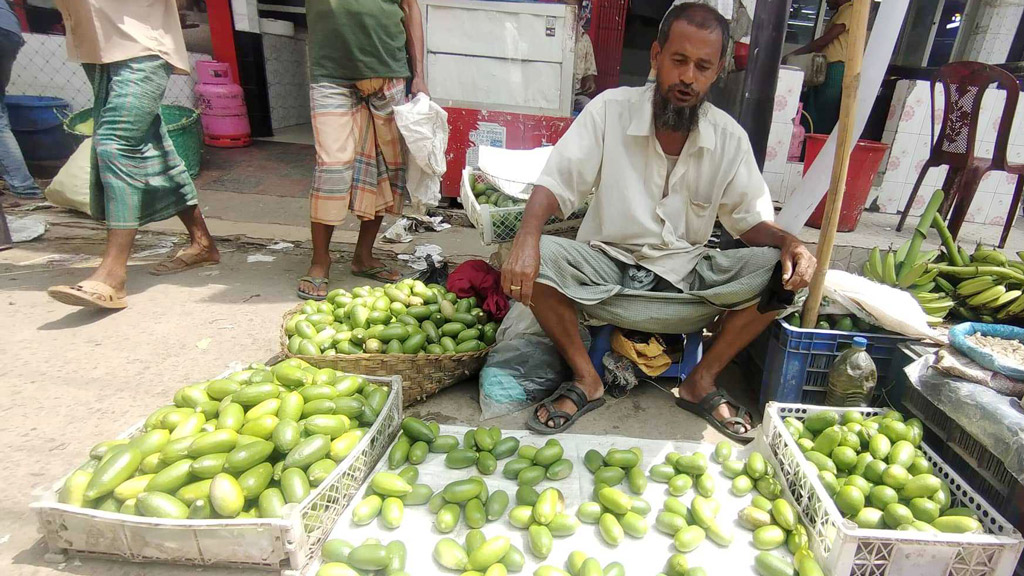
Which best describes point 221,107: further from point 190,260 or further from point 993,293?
point 993,293

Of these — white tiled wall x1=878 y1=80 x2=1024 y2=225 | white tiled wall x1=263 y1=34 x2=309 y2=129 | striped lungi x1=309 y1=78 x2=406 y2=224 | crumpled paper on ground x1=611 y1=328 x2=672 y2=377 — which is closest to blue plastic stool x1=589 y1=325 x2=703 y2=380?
crumpled paper on ground x1=611 y1=328 x2=672 y2=377

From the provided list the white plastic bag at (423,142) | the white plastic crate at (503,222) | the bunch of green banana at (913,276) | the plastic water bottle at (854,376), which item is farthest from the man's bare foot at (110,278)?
the bunch of green banana at (913,276)

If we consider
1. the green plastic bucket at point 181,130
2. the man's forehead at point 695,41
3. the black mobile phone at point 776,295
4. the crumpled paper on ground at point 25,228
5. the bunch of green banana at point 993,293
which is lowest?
the crumpled paper on ground at point 25,228

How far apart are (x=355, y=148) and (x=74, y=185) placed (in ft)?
10.0

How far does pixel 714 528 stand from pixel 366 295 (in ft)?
6.86

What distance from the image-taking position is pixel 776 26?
359 cm

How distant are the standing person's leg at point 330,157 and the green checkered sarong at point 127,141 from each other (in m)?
0.93

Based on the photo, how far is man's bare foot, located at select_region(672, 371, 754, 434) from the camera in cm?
263

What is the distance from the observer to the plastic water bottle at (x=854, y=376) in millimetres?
2465

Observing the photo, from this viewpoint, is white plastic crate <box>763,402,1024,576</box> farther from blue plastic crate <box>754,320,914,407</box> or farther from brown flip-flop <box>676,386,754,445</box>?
blue plastic crate <box>754,320,914,407</box>

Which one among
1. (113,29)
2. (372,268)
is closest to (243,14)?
(113,29)

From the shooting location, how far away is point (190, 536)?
165 centimetres

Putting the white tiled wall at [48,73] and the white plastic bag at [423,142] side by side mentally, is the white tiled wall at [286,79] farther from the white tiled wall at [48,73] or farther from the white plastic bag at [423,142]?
the white plastic bag at [423,142]

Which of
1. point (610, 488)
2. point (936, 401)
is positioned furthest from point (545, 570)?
point (936, 401)
